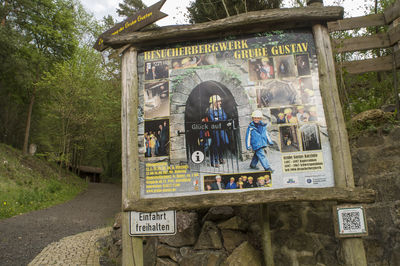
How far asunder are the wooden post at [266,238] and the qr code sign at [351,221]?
1.12 meters

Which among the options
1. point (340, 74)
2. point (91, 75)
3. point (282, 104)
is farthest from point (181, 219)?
point (91, 75)

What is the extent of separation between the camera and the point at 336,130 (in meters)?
3.08

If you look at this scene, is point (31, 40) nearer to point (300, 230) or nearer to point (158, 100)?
point (158, 100)

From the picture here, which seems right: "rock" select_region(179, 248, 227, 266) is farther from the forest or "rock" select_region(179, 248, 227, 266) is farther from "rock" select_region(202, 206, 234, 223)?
the forest

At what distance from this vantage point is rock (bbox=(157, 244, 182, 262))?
13.9 ft

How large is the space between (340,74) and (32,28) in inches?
797

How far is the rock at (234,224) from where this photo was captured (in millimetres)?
4324

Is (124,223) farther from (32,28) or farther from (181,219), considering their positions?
(32,28)

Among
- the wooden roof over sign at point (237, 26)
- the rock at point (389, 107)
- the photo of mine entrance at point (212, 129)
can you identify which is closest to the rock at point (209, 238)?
the photo of mine entrance at point (212, 129)

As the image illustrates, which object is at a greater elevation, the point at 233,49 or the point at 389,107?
the point at 233,49

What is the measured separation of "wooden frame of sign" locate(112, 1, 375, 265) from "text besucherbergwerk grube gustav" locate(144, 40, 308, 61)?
0.12m

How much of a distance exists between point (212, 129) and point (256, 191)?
2.94ft

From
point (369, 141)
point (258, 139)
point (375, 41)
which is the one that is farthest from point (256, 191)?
point (375, 41)

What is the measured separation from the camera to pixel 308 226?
4047 millimetres
